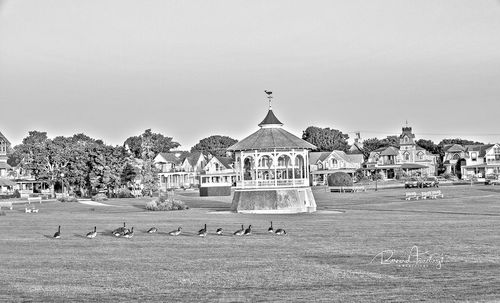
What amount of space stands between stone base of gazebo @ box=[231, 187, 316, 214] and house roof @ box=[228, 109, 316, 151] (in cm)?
326

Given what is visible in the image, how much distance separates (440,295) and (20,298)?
11704 millimetres

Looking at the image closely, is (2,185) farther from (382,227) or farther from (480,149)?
(480,149)

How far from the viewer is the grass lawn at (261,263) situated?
21.6 metres

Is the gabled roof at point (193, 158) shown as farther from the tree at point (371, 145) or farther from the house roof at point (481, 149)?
the house roof at point (481, 149)

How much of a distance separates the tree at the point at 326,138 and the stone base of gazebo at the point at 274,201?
393ft

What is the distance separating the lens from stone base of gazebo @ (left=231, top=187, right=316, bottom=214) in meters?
55.8

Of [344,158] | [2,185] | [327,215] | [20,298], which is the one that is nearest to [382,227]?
[327,215]

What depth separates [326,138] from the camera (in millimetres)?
182250

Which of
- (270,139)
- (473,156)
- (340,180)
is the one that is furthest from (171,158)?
(270,139)

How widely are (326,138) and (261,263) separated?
513 ft

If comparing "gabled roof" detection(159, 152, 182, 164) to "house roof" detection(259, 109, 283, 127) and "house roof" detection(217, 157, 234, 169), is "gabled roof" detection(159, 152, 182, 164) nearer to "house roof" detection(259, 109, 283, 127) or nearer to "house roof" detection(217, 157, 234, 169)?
"house roof" detection(217, 157, 234, 169)

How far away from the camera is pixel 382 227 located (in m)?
40.5

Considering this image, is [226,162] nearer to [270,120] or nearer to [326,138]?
[326,138]

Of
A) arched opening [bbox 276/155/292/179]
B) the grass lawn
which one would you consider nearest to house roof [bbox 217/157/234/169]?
arched opening [bbox 276/155/292/179]
